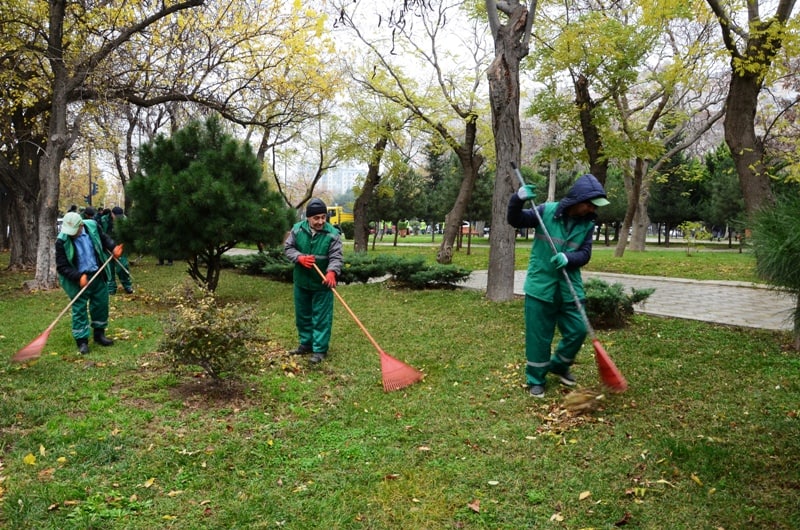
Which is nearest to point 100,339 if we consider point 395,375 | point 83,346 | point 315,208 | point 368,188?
point 83,346

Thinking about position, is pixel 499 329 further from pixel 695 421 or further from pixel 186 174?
pixel 186 174

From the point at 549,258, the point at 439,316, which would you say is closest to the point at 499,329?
the point at 439,316

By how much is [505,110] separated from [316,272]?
4.29m

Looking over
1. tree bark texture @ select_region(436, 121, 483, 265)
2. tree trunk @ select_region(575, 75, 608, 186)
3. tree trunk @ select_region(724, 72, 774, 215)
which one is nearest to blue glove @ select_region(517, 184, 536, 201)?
tree trunk @ select_region(724, 72, 774, 215)

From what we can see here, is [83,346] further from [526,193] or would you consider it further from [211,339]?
[526,193]

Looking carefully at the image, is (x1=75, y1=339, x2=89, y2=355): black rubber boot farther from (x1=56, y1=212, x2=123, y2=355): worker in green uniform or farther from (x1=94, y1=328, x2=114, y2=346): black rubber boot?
(x1=94, y1=328, x2=114, y2=346): black rubber boot

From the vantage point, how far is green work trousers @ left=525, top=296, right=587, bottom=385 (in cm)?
462

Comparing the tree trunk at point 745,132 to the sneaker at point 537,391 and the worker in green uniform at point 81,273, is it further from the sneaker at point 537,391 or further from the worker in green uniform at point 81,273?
the worker in green uniform at point 81,273

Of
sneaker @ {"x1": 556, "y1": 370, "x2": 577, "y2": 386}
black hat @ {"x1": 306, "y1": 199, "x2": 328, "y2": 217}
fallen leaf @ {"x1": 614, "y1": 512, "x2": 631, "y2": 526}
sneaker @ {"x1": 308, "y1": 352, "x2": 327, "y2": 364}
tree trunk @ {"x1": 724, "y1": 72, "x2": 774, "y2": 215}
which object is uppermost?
tree trunk @ {"x1": 724, "y1": 72, "x2": 774, "y2": 215}

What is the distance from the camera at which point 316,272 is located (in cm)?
580

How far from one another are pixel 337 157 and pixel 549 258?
15531 millimetres

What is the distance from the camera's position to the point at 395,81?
53.4 ft

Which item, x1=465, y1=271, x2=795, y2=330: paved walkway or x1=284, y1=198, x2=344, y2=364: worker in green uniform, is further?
x1=465, y1=271, x2=795, y2=330: paved walkway

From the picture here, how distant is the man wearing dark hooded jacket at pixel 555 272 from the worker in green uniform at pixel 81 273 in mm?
4680
